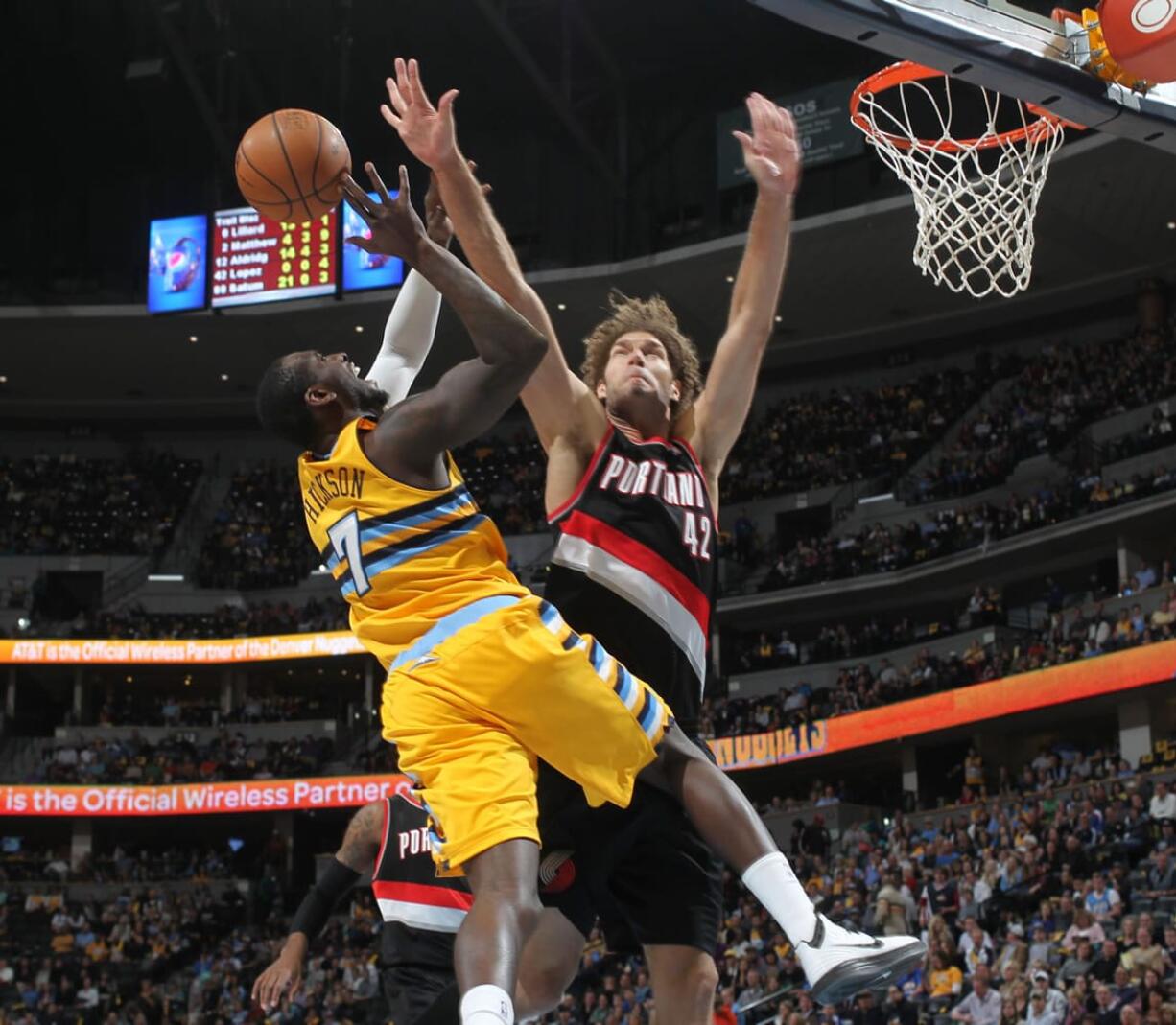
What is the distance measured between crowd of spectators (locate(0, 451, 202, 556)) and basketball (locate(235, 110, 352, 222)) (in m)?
35.0

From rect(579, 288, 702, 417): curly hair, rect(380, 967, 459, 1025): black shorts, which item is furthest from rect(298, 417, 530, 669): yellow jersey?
rect(380, 967, 459, 1025): black shorts

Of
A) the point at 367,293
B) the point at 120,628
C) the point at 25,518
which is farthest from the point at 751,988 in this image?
the point at 25,518

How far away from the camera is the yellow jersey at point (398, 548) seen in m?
4.18

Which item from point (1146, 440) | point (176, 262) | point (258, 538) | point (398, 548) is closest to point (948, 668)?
point (1146, 440)

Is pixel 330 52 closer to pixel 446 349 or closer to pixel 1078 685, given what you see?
pixel 446 349

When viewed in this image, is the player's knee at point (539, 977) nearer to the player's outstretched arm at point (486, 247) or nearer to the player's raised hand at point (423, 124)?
the player's outstretched arm at point (486, 247)

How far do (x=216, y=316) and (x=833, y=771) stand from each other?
55.0 ft

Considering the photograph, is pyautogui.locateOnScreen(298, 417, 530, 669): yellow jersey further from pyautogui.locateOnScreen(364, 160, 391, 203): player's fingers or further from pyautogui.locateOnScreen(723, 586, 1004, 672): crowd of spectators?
pyautogui.locateOnScreen(723, 586, 1004, 672): crowd of spectators

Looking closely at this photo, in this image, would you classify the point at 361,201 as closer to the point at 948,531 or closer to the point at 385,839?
the point at 385,839

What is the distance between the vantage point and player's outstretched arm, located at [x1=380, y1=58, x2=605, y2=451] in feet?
15.4

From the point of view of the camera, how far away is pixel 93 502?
131 feet

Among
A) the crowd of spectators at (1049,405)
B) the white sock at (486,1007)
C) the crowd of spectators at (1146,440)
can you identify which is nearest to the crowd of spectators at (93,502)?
the crowd of spectators at (1049,405)

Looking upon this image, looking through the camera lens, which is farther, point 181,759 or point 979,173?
point 181,759

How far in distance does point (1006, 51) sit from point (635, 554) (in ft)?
9.63
